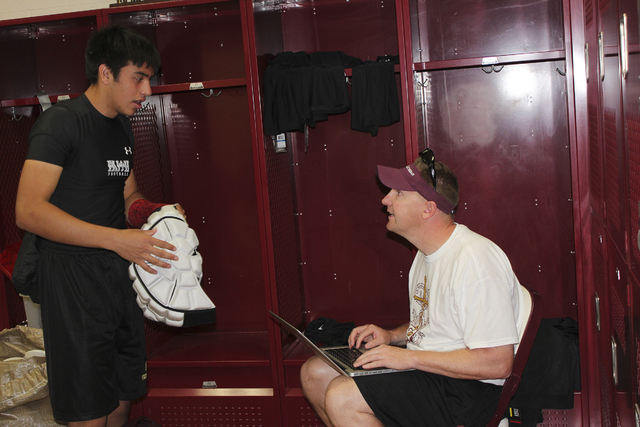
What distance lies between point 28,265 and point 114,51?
0.83 meters

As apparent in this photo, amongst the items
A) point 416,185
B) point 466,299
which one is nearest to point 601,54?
point 416,185

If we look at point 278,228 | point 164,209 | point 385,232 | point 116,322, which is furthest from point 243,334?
point 164,209

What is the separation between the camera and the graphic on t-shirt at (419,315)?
1.95 meters

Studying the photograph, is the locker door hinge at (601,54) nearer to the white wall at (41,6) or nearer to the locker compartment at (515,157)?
the locker compartment at (515,157)

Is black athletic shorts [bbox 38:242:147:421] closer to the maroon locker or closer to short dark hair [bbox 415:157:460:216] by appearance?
the maroon locker

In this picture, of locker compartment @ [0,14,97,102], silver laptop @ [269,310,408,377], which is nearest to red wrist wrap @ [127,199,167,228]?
silver laptop @ [269,310,408,377]

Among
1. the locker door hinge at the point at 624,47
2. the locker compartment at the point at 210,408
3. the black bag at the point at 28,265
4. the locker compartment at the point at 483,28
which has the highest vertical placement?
the locker compartment at the point at 483,28

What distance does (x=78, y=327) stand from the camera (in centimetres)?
201

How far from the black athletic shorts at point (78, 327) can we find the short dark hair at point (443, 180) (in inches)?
47.5

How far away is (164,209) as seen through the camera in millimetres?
A: 2033

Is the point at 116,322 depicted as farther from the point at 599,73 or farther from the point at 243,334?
the point at 599,73

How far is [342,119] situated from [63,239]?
186 cm

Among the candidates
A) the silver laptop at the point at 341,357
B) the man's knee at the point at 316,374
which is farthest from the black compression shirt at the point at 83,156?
the man's knee at the point at 316,374

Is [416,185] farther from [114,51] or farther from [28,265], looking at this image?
[28,265]
